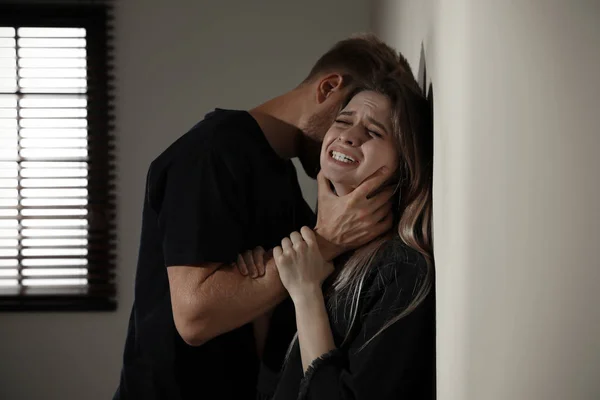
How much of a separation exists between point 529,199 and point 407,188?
0.58 m

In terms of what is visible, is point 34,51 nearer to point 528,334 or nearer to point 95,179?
point 95,179

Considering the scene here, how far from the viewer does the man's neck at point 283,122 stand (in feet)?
5.44

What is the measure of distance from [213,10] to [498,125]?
2.97 meters

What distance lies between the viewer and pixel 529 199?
2.52ft

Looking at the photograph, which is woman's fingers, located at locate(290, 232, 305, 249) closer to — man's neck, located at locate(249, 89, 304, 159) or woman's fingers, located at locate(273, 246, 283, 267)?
woman's fingers, located at locate(273, 246, 283, 267)

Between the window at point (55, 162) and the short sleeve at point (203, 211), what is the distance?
218 centimetres

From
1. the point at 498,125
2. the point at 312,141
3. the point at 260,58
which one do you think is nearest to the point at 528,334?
the point at 498,125

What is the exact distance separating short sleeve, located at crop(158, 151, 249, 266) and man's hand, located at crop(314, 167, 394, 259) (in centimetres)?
19

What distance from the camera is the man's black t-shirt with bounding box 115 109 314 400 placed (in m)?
1.42

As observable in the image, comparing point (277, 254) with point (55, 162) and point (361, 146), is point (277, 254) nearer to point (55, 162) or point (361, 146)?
point (361, 146)

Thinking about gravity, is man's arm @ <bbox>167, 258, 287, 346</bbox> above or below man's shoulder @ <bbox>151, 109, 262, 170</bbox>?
below

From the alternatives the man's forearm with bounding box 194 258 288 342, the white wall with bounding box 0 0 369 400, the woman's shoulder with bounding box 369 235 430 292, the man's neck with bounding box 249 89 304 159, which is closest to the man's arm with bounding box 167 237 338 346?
the man's forearm with bounding box 194 258 288 342

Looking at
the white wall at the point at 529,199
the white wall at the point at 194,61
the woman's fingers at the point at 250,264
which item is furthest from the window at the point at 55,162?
the white wall at the point at 529,199

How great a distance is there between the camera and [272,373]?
1.53 metres
